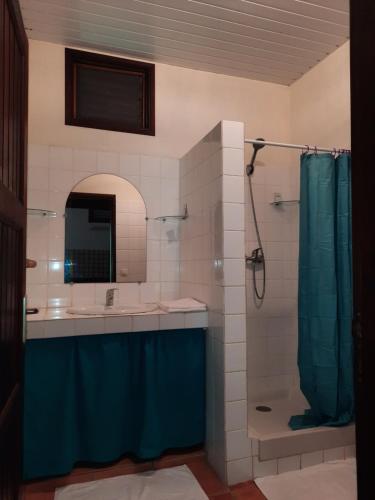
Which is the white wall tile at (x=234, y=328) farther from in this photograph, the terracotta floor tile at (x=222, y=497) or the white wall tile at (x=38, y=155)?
the white wall tile at (x=38, y=155)

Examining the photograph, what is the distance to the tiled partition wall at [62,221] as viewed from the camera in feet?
7.80

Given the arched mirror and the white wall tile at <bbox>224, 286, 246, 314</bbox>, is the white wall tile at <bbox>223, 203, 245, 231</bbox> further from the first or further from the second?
the arched mirror

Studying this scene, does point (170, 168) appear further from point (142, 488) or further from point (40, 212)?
point (142, 488)

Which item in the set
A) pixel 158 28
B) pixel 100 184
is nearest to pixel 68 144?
pixel 100 184

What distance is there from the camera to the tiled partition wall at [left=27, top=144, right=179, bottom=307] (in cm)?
238

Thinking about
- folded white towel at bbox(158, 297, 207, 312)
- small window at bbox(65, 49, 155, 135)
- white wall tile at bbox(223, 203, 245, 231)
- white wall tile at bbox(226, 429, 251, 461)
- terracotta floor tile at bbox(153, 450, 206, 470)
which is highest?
small window at bbox(65, 49, 155, 135)

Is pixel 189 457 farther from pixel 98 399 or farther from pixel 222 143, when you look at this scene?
pixel 222 143

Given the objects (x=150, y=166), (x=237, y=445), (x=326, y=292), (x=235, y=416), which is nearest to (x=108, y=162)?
(x=150, y=166)

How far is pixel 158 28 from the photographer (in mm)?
2338

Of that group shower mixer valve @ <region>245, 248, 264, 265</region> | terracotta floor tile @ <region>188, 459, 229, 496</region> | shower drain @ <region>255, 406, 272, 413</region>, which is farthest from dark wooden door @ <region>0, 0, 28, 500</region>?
shower mixer valve @ <region>245, 248, 264, 265</region>

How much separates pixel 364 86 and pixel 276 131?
2.50 metres

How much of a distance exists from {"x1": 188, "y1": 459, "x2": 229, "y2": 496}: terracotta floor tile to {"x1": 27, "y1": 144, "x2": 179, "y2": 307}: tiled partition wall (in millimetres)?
1100

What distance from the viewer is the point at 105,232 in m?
2.53

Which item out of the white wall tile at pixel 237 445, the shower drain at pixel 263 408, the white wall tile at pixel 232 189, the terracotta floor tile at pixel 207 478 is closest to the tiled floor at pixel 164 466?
the terracotta floor tile at pixel 207 478
